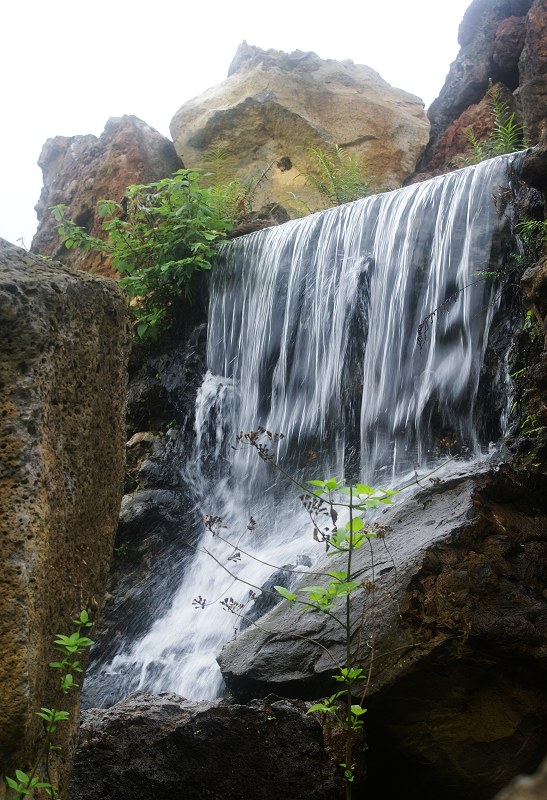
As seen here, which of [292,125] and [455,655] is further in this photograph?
[292,125]

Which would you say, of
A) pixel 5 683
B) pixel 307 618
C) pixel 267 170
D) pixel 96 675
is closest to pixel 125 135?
pixel 267 170

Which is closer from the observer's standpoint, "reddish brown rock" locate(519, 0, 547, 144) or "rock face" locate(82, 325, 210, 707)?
"rock face" locate(82, 325, 210, 707)

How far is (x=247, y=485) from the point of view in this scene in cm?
712

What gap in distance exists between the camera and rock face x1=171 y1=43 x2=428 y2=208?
11859mm

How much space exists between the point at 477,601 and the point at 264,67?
11203 mm

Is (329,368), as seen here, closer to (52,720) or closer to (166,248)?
(166,248)

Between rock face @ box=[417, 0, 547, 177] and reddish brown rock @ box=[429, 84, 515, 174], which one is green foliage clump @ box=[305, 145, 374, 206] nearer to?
reddish brown rock @ box=[429, 84, 515, 174]

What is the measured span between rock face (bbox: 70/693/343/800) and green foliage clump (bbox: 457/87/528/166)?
21.6 feet

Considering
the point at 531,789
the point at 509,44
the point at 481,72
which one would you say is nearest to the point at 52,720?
the point at 531,789

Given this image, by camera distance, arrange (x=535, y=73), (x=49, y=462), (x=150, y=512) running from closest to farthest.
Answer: (x=49, y=462) → (x=150, y=512) → (x=535, y=73)

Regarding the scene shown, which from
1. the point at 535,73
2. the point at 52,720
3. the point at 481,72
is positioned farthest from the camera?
the point at 481,72

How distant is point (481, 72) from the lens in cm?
1027

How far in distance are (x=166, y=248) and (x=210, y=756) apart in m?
6.44

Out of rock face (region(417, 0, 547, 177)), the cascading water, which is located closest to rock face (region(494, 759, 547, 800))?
the cascading water
